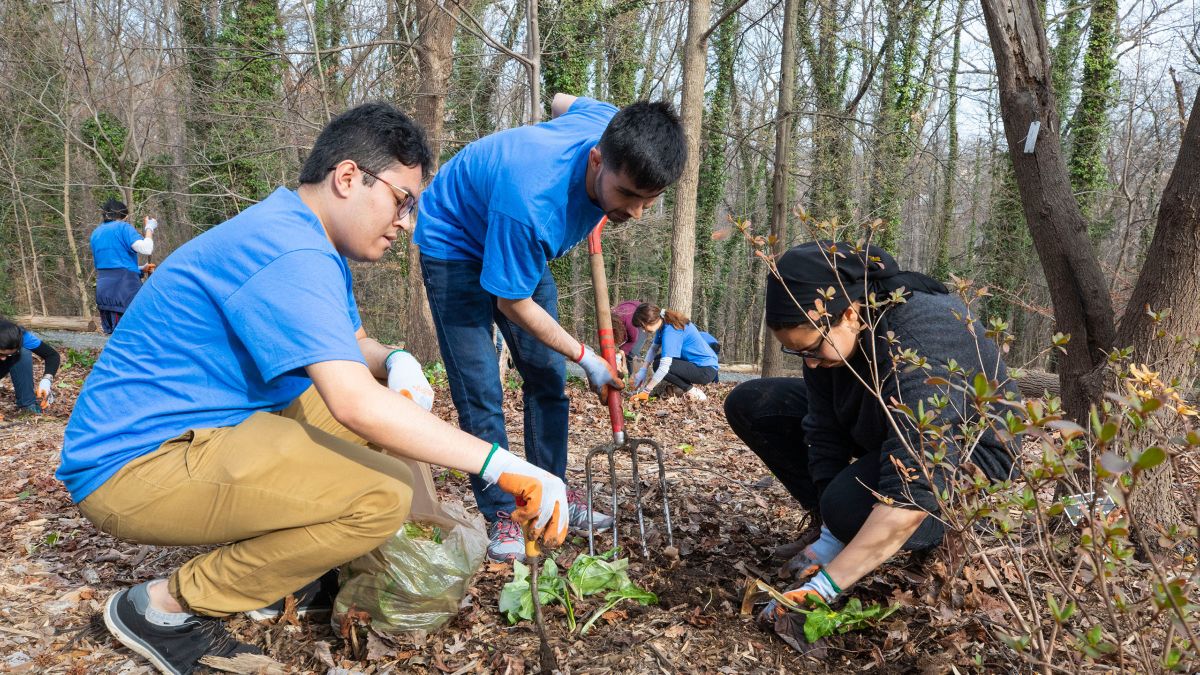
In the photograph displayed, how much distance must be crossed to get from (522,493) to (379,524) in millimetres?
474

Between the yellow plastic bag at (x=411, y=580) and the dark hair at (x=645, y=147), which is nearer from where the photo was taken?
the yellow plastic bag at (x=411, y=580)

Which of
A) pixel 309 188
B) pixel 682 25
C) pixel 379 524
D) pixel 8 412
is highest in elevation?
pixel 682 25

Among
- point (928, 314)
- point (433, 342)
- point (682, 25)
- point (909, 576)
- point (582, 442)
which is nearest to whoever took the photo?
point (928, 314)

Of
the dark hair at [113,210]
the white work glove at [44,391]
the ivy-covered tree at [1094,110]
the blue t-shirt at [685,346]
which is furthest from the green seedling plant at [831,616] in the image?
the ivy-covered tree at [1094,110]

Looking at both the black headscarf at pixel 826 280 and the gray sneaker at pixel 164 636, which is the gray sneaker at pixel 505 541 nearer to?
the gray sneaker at pixel 164 636

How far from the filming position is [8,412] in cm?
702

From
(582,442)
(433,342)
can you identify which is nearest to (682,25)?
(433,342)

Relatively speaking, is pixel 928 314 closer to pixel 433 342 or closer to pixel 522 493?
pixel 522 493

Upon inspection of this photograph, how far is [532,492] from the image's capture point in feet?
6.54

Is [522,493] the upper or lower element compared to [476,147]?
lower

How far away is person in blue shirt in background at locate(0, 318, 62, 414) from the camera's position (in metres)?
6.55

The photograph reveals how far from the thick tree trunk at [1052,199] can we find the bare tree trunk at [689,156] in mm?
4904

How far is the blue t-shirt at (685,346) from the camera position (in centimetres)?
761

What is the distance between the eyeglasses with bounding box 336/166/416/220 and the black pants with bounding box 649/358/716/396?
561cm
